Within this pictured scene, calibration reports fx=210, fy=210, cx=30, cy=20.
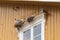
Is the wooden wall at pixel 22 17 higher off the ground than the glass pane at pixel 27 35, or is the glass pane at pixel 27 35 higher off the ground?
the wooden wall at pixel 22 17

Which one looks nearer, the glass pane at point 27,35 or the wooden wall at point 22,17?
the wooden wall at point 22,17

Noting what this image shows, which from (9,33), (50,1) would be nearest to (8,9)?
(9,33)

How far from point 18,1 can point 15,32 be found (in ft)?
1.56

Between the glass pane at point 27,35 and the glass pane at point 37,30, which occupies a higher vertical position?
the glass pane at point 37,30

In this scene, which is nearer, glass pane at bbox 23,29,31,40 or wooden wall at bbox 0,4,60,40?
wooden wall at bbox 0,4,60,40

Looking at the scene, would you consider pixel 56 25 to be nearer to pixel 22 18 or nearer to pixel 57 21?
pixel 57 21

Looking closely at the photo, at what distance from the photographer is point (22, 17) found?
10.5 ft

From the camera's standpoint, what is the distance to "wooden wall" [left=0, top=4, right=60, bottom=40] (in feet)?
9.95

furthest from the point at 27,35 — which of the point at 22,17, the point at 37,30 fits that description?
the point at 22,17

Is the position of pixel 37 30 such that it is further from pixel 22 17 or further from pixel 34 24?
pixel 22 17

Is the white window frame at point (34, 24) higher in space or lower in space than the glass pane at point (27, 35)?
higher

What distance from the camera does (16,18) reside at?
3.22m

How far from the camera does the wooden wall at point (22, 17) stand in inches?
119

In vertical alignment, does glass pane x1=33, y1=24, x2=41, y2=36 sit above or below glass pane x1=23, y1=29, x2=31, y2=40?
above
